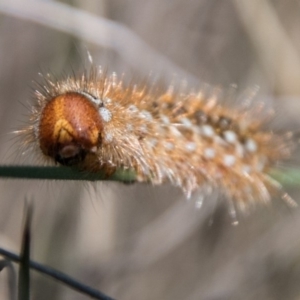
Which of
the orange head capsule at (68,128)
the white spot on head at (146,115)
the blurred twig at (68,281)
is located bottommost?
the blurred twig at (68,281)

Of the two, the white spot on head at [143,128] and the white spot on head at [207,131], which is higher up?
the white spot on head at [207,131]

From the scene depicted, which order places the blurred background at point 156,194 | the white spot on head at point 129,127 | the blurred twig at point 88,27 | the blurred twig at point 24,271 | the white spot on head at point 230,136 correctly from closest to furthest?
the blurred twig at point 24,271
the white spot on head at point 129,127
the white spot on head at point 230,136
the blurred twig at point 88,27
the blurred background at point 156,194

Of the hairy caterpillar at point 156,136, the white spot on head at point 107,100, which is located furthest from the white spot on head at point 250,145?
the white spot on head at point 107,100

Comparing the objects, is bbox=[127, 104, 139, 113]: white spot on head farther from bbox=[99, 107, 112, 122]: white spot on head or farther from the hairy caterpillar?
bbox=[99, 107, 112, 122]: white spot on head

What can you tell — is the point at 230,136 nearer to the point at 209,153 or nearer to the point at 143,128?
the point at 209,153

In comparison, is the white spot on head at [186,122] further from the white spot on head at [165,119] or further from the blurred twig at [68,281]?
the blurred twig at [68,281]

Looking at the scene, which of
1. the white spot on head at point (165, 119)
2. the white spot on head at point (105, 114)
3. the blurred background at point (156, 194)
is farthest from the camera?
the blurred background at point (156, 194)

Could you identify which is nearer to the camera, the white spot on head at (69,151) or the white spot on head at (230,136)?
the white spot on head at (69,151)

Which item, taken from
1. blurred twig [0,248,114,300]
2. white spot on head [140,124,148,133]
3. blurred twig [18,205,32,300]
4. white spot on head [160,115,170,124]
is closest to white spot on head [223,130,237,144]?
white spot on head [160,115,170,124]

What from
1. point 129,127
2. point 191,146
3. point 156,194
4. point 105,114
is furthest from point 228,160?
point 156,194
